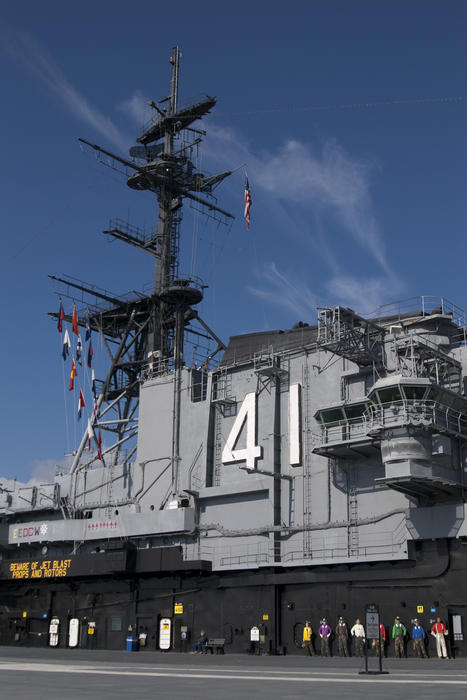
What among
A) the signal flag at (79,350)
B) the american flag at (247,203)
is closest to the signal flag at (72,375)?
the signal flag at (79,350)

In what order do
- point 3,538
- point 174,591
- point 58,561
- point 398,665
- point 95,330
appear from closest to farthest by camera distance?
point 398,665
point 174,591
point 58,561
point 3,538
point 95,330

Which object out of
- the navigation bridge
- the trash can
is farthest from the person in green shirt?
the trash can

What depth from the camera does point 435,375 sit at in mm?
30781

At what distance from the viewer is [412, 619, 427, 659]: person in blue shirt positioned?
27.6 meters

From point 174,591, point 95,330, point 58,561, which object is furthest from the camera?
point 95,330

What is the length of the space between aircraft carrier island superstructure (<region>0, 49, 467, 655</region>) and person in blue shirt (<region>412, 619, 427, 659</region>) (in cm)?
56

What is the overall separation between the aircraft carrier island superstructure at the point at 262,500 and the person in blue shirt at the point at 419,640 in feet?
1.84

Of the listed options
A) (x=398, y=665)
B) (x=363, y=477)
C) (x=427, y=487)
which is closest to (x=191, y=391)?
(x=363, y=477)

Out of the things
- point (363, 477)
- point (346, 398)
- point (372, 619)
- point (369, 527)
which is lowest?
point (372, 619)

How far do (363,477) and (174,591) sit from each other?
11322 millimetres

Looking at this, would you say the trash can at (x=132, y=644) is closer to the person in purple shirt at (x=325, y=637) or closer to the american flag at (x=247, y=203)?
the person in purple shirt at (x=325, y=637)

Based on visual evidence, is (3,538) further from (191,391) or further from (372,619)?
(372,619)

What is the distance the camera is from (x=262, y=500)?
3459 cm

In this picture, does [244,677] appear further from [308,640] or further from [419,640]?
[308,640]
